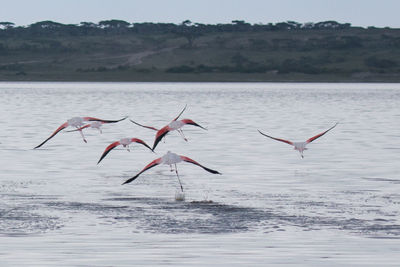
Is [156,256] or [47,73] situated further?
[47,73]

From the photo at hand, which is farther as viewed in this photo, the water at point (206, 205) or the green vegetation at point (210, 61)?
the green vegetation at point (210, 61)

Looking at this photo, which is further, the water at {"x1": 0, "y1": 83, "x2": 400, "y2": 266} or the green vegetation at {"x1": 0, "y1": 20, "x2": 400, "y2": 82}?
the green vegetation at {"x1": 0, "y1": 20, "x2": 400, "y2": 82}

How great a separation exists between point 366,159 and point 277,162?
2680 mm

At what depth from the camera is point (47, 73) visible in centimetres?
16775

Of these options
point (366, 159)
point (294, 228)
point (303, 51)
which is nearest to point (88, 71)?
point (303, 51)

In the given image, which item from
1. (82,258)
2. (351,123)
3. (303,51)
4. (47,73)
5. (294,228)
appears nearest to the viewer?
(82,258)

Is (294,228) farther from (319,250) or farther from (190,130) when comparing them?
(190,130)

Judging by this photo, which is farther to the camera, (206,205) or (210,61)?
(210,61)

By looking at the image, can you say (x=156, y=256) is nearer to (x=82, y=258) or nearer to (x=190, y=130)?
(x=82, y=258)

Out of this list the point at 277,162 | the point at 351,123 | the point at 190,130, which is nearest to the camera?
the point at 277,162

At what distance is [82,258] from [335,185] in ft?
33.2

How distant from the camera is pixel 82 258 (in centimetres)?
1476

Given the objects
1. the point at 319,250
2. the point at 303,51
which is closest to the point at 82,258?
the point at 319,250

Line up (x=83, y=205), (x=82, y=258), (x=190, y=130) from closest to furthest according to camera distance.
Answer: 1. (x=82, y=258)
2. (x=83, y=205)
3. (x=190, y=130)
